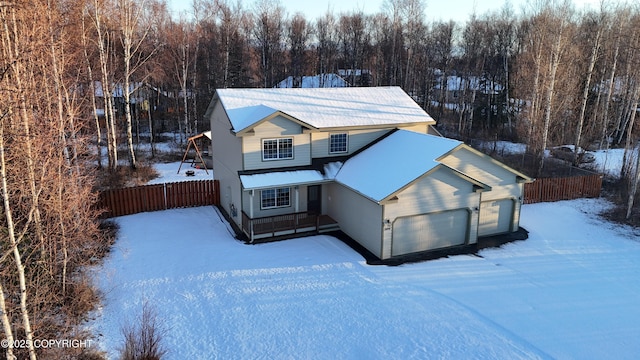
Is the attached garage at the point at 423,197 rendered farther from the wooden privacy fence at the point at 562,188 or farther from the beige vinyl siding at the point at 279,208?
the wooden privacy fence at the point at 562,188

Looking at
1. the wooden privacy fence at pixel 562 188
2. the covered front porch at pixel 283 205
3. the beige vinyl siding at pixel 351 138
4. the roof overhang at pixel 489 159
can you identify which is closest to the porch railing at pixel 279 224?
the covered front porch at pixel 283 205

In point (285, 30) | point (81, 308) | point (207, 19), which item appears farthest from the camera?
point (285, 30)

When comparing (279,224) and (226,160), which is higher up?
(226,160)

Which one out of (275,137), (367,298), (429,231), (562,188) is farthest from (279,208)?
(562,188)

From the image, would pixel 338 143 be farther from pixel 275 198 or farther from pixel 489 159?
pixel 489 159

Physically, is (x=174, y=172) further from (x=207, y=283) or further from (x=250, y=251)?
(x=207, y=283)

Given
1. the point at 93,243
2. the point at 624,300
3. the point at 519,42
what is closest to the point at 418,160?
the point at 624,300
